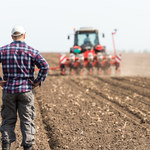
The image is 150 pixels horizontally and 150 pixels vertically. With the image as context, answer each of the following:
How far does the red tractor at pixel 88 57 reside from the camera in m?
16.4

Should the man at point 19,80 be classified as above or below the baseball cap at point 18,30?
below

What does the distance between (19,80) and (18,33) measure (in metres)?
0.59

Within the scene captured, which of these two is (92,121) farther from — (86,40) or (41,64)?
(86,40)

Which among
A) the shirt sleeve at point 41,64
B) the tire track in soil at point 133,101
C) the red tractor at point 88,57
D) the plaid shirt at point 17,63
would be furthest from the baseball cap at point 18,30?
the red tractor at point 88,57

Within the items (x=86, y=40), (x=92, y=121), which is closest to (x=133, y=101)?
(x=92, y=121)

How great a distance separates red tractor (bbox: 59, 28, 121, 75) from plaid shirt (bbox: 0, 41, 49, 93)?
1201 cm

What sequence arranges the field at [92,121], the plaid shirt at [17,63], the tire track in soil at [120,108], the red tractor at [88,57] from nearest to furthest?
the plaid shirt at [17,63], the field at [92,121], the tire track in soil at [120,108], the red tractor at [88,57]

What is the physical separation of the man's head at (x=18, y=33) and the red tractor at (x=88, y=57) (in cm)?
1200

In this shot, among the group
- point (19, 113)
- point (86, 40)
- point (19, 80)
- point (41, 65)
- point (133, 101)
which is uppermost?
point (86, 40)

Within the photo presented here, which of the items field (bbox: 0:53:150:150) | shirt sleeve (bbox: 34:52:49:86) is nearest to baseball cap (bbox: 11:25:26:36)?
shirt sleeve (bbox: 34:52:49:86)

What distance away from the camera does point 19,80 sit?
13.2ft

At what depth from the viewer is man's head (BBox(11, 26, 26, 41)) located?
4039 mm

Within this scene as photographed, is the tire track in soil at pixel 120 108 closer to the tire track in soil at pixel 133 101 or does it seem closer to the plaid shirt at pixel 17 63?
the tire track in soil at pixel 133 101

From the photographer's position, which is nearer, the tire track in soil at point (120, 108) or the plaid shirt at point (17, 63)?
the plaid shirt at point (17, 63)
